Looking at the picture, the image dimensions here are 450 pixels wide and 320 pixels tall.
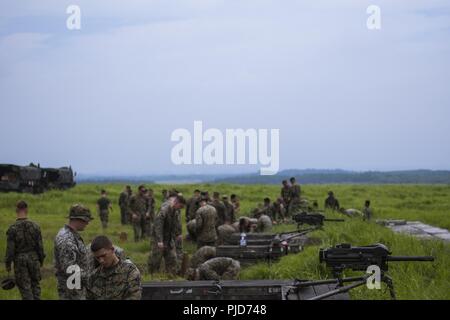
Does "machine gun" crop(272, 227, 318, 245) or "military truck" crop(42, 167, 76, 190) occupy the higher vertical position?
"military truck" crop(42, 167, 76, 190)

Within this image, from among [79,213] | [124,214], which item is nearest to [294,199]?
[124,214]

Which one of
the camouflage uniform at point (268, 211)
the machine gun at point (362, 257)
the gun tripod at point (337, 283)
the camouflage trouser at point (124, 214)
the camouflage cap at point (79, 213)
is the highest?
the camouflage cap at point (79, 213)

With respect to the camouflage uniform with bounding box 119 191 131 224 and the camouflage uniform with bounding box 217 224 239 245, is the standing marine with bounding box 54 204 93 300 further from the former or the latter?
the camouflage uniform with bounding box 119 191 131 224

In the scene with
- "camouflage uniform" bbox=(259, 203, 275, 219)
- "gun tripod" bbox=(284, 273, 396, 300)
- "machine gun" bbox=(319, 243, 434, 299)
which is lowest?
"camouflage uniform" bbox=(259, 203, 275, 219)

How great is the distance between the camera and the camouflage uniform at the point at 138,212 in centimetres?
1870

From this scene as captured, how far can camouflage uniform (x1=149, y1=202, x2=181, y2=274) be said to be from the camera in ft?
38.6

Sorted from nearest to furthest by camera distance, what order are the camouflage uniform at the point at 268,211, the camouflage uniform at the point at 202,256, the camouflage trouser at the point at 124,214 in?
the camouflage uniform at the point at 202,256 → the camouflage uniform at the point at 268,211 → the camouflage trouser at the point at 124,214

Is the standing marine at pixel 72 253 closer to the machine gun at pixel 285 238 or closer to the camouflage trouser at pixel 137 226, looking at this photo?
the machine gun at pixel 285 238

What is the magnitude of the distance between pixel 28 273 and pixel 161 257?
2.73 meters

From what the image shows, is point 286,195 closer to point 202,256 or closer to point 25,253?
point 202,256

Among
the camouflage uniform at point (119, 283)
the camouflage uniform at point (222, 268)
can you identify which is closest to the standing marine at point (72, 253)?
the camouflage uniform at point (119, 283)

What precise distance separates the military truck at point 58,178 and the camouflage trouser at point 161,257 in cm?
2903

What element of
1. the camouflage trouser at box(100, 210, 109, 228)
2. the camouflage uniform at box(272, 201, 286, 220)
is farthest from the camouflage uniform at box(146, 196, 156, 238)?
the camouflage uniform at box(272, 201, 286, 220)

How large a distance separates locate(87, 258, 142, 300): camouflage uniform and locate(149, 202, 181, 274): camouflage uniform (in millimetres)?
5684
